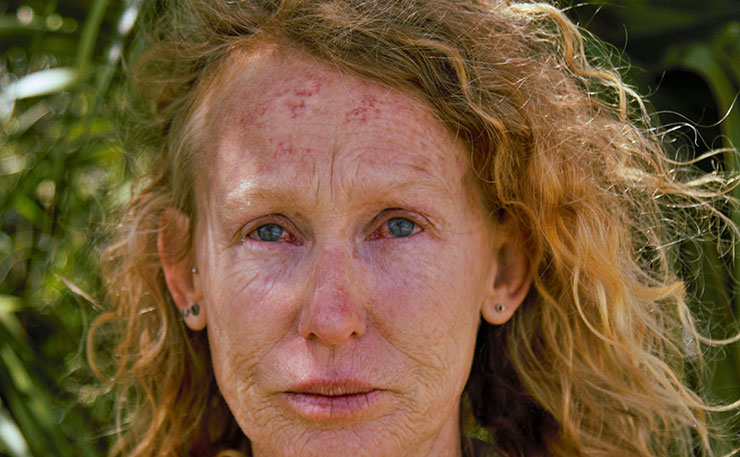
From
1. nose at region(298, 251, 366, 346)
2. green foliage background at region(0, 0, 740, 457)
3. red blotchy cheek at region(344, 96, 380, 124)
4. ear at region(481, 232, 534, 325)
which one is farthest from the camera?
green foliage background at region(0, 0, 740, 457)

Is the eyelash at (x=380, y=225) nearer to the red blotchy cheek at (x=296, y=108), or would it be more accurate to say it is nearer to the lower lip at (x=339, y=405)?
the red blotchy cheek at (x=296, y=108)

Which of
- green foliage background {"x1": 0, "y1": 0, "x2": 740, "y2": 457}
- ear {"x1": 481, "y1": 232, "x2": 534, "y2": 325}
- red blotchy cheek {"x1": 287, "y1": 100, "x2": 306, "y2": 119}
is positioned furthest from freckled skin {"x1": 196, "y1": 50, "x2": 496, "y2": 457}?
green foliage background {"x1": 0, "y1": 0, "x2": 740, "y2": 457}

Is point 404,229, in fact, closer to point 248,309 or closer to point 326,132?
point 326,132

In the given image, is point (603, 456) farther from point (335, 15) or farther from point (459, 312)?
point (335, 15)

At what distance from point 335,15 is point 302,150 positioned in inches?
12.0

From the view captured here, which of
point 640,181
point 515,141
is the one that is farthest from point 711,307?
point 515,141

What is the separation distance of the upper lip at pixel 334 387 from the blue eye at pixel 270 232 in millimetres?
322

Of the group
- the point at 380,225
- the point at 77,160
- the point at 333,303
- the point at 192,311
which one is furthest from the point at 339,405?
the point at 77,160

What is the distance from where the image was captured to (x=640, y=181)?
87.3 inches

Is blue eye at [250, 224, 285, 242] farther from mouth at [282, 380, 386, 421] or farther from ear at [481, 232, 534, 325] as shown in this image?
ear at [481, 232, 534, 325]

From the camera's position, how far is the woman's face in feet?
6.09

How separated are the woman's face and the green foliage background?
2.40ft

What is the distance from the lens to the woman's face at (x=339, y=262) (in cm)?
186

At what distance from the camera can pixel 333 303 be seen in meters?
1.79
